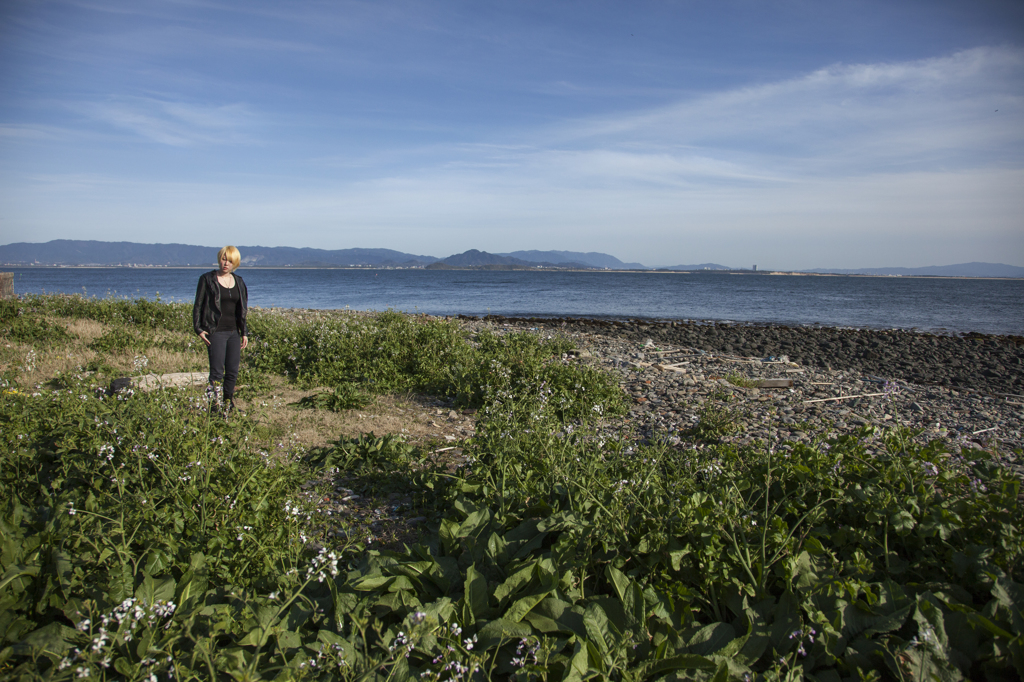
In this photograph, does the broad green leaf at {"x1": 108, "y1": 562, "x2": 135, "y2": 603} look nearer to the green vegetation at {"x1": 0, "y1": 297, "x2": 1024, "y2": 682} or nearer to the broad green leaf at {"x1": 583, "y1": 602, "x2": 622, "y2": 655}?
the green vegetation at {"x1": 0, "y1": 297, "x2": 1024, "y2": 682}

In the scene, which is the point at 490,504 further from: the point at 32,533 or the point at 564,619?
the point at 32,533

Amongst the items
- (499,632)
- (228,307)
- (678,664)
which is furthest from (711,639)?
(228,307)

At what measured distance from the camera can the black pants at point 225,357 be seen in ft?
23.5

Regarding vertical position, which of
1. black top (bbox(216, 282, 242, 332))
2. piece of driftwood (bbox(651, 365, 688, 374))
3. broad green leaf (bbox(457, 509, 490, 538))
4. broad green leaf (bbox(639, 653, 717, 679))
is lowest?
broad green leaf (bbox(639, 653, 717, 679))

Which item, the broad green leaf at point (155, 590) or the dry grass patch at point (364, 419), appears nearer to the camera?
the broad green leaf at point (155, 590)

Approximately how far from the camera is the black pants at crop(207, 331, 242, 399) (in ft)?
23.5

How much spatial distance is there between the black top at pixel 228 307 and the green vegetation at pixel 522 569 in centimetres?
268

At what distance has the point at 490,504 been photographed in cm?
388

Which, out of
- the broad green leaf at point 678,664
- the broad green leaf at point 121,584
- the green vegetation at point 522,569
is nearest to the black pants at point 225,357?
the green vegetation at point 522,569

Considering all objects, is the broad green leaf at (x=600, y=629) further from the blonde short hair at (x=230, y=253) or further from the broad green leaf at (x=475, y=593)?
the blonde short hair at (x=230, y=253)

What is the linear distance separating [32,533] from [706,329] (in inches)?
938

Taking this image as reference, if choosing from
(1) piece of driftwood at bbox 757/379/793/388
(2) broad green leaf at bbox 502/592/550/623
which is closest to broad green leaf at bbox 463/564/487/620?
(2) broad green leaf at bbox 502/592/550/623

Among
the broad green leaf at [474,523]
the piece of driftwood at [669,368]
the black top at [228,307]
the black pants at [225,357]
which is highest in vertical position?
the black top at [228,307]

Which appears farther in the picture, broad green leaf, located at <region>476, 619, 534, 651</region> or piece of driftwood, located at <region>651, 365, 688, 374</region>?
piece of driftwood, located at <region>651, 365, 688, 374</region>
